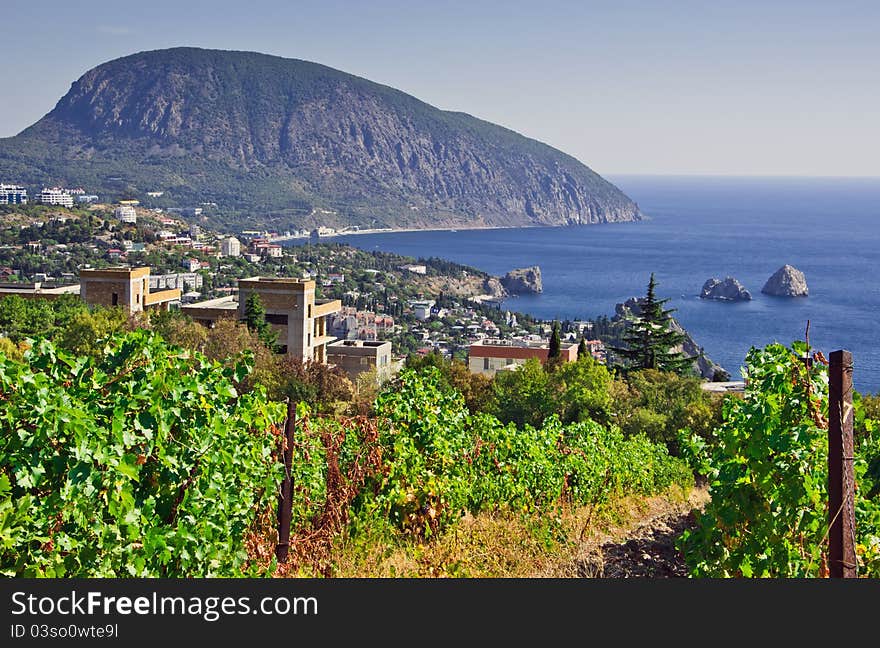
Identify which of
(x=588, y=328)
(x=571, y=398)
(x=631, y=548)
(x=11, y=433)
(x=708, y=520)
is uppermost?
(x=11, y=433)

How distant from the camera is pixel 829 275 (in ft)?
369

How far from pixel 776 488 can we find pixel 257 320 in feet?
96.6

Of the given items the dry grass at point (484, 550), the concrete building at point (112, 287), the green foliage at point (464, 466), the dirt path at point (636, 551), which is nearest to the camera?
the dry grass at point (484, 550)

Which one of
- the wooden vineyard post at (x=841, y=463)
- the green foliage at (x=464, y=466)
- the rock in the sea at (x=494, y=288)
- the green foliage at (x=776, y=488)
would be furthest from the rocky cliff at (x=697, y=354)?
the wooden vineyard post at (x=841, y=463)

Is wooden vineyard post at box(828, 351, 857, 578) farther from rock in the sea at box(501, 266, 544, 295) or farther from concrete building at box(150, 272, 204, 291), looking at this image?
rock in the sea at box(501, 266, 544, 295)

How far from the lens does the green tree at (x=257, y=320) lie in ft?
106

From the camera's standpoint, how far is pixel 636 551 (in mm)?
7336

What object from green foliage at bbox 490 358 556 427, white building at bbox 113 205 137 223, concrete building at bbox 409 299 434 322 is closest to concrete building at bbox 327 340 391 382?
green foliage at bbox 490 358 556 427

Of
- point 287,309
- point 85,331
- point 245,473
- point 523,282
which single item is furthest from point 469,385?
point 523,282

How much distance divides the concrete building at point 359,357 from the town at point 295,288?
0.17 feet

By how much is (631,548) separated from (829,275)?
114 m

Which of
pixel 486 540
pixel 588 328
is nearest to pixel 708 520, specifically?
pixel 486 540

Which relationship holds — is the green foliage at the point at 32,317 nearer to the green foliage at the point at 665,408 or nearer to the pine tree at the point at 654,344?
the green foliage at the point at 665,408

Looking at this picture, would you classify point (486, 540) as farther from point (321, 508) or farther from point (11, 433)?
point (11, 433)
